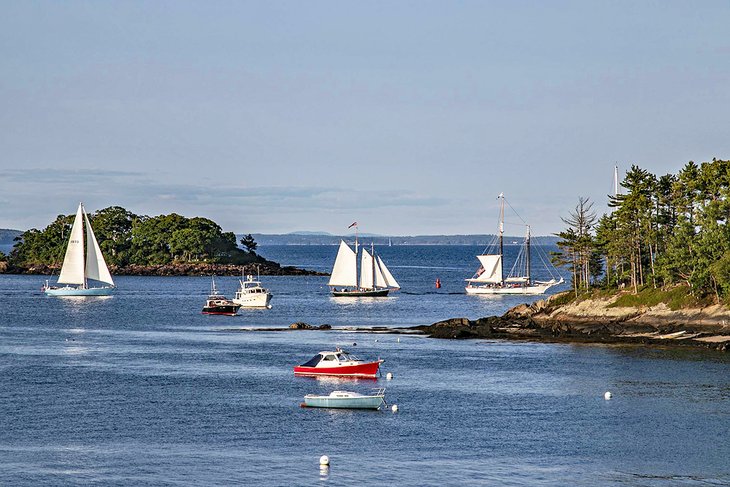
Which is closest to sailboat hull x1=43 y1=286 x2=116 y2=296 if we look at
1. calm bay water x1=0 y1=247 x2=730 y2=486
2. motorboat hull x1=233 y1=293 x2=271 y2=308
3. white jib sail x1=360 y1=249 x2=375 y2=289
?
motorboat hull x1=233 y1=293 x2=271 y2=308

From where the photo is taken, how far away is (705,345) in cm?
9138

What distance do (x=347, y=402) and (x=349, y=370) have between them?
541 inches

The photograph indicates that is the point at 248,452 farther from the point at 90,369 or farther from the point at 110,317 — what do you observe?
the point at 110,317

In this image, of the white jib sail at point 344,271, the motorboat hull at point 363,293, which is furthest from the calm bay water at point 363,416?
the white jib sail at point 344,271

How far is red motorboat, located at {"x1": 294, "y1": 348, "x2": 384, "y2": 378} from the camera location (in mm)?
78312

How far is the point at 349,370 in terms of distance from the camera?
78625mm

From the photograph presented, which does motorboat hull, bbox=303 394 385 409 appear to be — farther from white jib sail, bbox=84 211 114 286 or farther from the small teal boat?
white jib sail, bbox=84 211 114 286

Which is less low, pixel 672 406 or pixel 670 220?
pixel 670 220

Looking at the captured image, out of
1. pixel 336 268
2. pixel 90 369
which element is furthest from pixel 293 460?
pixel 336 268

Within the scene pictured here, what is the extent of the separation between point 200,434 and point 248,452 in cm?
539

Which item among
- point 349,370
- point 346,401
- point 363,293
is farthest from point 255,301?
point 346,401

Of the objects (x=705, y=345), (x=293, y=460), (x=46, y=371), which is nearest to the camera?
(x=293, y=460)

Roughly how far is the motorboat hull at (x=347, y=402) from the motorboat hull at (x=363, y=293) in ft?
387

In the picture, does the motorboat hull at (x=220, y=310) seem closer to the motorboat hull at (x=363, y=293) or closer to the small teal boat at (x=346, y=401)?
the motorboat hull at (x=363, y=293)
